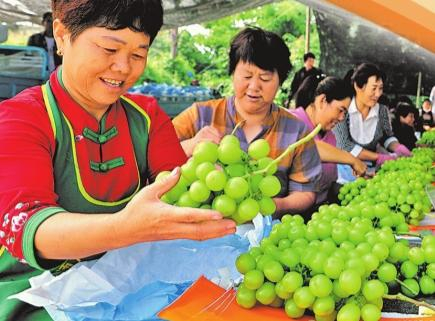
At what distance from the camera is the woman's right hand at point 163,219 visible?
1.09 metres

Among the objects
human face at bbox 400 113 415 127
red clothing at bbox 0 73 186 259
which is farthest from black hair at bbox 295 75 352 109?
human face at bbox 400 113 415 127

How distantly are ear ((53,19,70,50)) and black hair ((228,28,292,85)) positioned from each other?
1.29 meters

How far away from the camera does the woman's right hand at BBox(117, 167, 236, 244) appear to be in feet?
3.59

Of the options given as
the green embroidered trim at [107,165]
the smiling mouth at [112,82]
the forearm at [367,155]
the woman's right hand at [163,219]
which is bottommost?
the forearm at [367,155]

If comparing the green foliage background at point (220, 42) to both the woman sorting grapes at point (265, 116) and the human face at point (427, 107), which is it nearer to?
the human face at point (427, 107)

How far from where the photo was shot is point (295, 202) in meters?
2.68

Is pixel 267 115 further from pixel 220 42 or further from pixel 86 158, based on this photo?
pixel 220 42

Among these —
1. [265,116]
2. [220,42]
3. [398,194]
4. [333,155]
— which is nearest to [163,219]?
[398,194]

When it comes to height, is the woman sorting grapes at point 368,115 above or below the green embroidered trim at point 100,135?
below

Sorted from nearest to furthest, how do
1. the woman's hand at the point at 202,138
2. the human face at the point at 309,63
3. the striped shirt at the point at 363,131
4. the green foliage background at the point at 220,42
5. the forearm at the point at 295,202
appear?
the woman's hand at the point at 202,138 → the forearm at the point at 295,202 → the striped shirt at the point at 363,131 → the human face at the point at 309,63 → the green foliage background at the point at 220,42

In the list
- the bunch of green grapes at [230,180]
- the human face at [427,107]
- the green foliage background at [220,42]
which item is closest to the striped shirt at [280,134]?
the bunch of green grapes at [230,180]

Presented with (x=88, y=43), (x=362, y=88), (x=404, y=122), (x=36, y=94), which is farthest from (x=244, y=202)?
(x=404, y=122)

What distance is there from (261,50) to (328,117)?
101 centimetres

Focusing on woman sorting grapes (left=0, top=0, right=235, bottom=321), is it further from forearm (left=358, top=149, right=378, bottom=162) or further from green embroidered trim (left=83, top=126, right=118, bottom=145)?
forearm (left=358, top=149, right=378, bottom=162)
